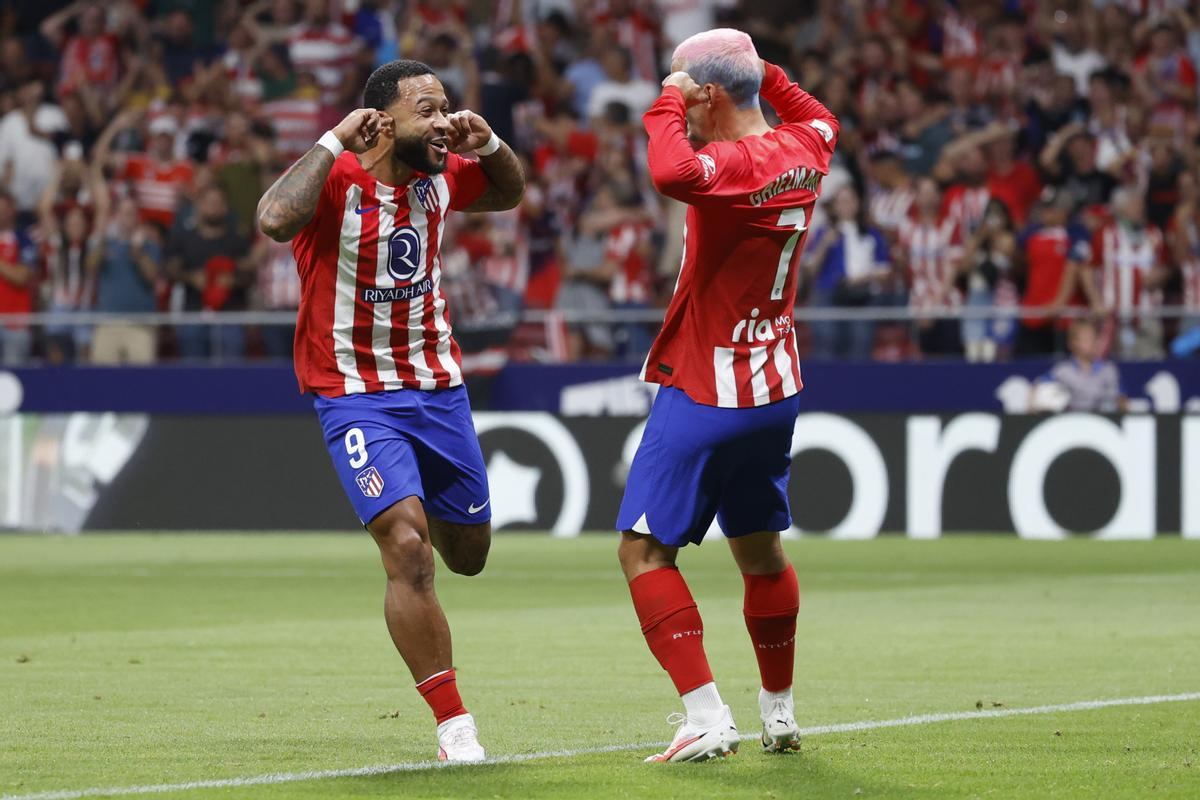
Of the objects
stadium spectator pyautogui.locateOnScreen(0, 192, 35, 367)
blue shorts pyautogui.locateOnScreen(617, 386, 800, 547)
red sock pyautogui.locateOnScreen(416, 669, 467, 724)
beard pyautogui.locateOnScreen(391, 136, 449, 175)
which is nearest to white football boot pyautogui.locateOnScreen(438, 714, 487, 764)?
red sock pyautogui.locateOnScreen(416, 669, 467, 724)

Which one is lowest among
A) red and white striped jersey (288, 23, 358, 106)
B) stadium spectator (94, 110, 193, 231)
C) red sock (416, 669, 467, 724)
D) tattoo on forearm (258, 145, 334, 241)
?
red sock (416, 669, 467, 724)

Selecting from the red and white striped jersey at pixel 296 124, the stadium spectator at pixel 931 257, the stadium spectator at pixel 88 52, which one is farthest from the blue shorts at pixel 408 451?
the stadium spectator at pixel 88 52

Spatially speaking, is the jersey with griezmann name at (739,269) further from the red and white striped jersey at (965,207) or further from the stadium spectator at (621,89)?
the stadium spectator at (621,89)

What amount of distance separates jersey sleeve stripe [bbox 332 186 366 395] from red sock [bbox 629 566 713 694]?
46.5 inches

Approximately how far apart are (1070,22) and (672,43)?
407cm

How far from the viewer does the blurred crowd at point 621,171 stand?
749 inches

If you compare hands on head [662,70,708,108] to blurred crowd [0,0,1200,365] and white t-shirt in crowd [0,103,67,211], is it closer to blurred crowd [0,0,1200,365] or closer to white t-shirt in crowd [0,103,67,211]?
blurred crowd [0,0,1200,365]

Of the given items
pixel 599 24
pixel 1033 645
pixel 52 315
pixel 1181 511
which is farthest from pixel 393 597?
pixel 599 24

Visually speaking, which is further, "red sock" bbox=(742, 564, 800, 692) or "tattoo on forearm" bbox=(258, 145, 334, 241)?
"red sock" bbox=(742, 564, 800, 692)

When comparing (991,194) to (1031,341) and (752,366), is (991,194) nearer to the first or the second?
(1031,341)

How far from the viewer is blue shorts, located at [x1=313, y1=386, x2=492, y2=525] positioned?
681 cm

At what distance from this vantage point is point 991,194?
63.2 ft

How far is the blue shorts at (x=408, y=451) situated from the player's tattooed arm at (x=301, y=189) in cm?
64

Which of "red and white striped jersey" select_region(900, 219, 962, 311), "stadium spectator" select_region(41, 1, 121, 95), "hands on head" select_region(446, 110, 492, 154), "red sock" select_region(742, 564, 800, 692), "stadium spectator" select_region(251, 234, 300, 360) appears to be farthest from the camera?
"stadium spectator" select_region(41, 1, 121, 95)
